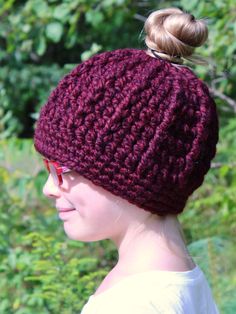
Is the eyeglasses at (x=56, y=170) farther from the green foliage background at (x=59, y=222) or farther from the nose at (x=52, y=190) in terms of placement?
the green foliage background at (x=59, y=222)

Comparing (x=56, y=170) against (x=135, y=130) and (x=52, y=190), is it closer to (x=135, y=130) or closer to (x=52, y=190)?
(x=52, y=190)

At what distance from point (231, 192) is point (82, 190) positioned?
9.70 feet

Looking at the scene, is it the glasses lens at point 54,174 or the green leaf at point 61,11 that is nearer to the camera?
the glasses lens at point 54,174

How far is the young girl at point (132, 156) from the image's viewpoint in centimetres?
195

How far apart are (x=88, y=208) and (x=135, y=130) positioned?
0.23m

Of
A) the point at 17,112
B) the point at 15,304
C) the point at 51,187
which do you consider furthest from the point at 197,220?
the point at 17,112

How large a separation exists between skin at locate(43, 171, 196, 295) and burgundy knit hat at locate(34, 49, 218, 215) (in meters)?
0.03

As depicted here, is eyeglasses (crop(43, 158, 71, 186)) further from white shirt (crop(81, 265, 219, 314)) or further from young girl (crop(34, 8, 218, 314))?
white shirt (crop(81, 265, 219, 314))

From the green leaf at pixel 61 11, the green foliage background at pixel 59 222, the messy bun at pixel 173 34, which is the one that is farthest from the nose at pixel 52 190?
the green leaf at pixel 61 11

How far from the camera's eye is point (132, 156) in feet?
6.42

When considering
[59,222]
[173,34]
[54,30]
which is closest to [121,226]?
[173,34]

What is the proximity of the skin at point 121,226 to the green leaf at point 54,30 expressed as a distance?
3.61m

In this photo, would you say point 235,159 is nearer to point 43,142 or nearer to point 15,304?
point 15,304

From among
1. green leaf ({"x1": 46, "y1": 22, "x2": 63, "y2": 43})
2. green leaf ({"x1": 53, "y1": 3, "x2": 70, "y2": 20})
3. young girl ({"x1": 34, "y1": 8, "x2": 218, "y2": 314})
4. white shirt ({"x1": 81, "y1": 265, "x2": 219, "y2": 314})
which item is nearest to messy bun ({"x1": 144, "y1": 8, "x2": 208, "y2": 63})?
young girl ({"x1": 34, "y1": 8, "x2": 218, "y2": 314})
